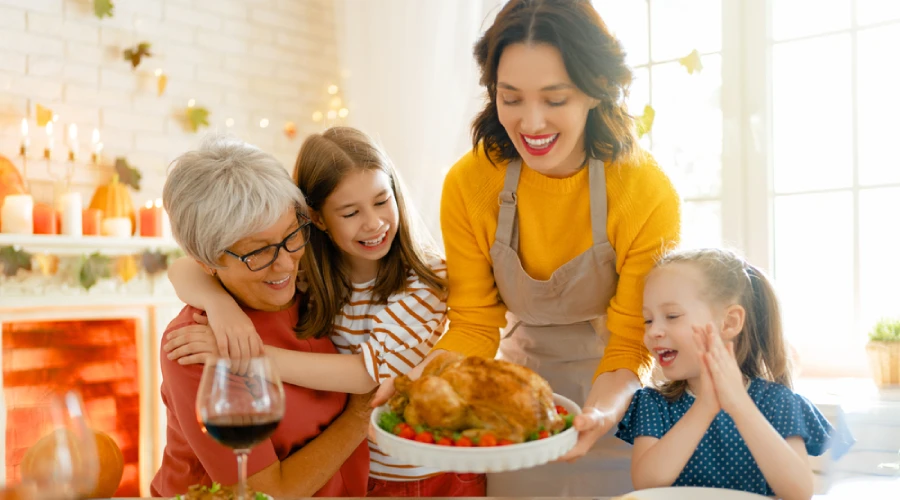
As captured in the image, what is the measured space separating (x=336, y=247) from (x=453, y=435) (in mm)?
894

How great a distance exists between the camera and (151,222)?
3902 mm

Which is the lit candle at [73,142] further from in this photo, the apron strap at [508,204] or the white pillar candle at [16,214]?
the apron strap at [508,204]

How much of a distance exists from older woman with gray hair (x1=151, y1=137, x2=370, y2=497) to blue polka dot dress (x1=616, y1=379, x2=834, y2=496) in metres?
0.65

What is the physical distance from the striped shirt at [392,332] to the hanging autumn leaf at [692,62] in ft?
7.25

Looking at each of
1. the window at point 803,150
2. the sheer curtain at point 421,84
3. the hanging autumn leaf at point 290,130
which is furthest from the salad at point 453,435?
the hanging autumn leaf at point 290,130

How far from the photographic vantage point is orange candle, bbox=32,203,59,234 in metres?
3.49

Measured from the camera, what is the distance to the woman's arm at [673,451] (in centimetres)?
143

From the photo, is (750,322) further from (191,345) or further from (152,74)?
(152,74)

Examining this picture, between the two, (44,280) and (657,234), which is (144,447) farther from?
(657,234)

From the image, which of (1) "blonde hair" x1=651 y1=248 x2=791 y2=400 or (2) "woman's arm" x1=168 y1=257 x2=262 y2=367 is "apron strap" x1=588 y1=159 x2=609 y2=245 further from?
(2) "woman's arm" x1=168 y1=257 x2=262 y2=367

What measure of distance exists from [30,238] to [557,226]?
8.55 ft

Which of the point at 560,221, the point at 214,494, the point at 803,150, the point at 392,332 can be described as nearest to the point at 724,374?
the point at 560,221

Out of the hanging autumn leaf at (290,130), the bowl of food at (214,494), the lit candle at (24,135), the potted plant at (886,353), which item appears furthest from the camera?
the hanging autumn leaf at (290,130)

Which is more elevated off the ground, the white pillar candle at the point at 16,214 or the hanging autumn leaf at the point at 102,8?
the hanging autumn leaf at the point at 102,8
